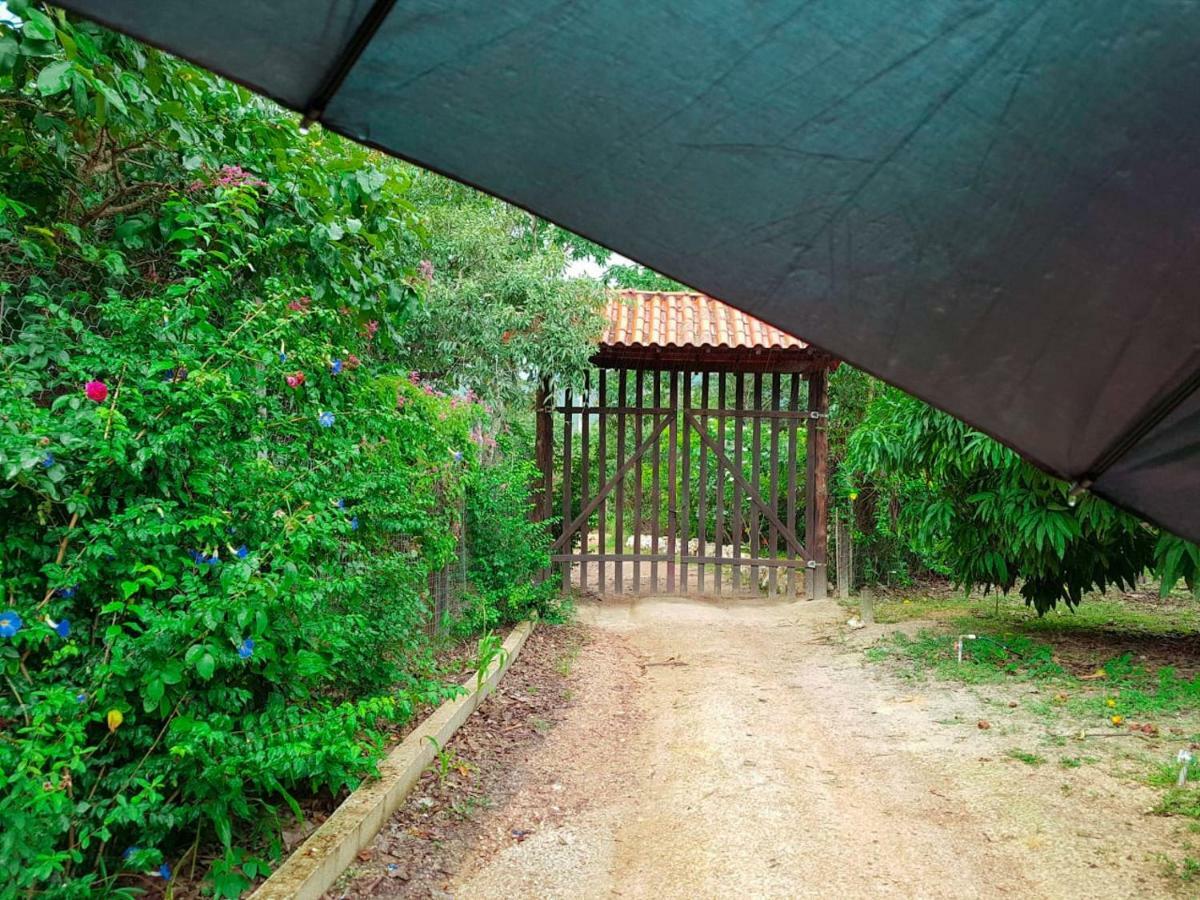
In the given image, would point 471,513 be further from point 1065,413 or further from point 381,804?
point 1065,413

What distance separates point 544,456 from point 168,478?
617 cm

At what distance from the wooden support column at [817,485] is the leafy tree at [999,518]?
182cm

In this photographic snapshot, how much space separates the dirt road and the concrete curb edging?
0.38 meters

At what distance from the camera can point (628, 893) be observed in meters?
2.73

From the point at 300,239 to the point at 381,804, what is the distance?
220 cm

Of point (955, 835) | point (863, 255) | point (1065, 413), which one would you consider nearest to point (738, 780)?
point (955, 835)

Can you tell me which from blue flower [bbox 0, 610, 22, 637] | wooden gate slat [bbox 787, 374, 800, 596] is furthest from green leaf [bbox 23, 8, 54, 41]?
wooden gate slat [bbox 787, 374, 800, 596]

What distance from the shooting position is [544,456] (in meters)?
8.41

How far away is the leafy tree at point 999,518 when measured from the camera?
545cm

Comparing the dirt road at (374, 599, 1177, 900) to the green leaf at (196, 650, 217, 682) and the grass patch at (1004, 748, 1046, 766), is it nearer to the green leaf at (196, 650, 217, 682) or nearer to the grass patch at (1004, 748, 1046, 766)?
the grass patch at (1004, 748, 1046, 766)

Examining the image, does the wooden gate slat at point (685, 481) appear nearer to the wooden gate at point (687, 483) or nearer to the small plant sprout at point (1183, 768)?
the wooden gate at point (687, 483)

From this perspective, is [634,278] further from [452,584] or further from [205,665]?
[205,665]

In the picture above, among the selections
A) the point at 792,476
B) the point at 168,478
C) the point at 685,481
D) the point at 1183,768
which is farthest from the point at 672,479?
the point at 168,478

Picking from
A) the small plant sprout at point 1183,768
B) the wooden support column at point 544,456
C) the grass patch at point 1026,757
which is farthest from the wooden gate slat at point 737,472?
the small plant sprout at point 1183,768
